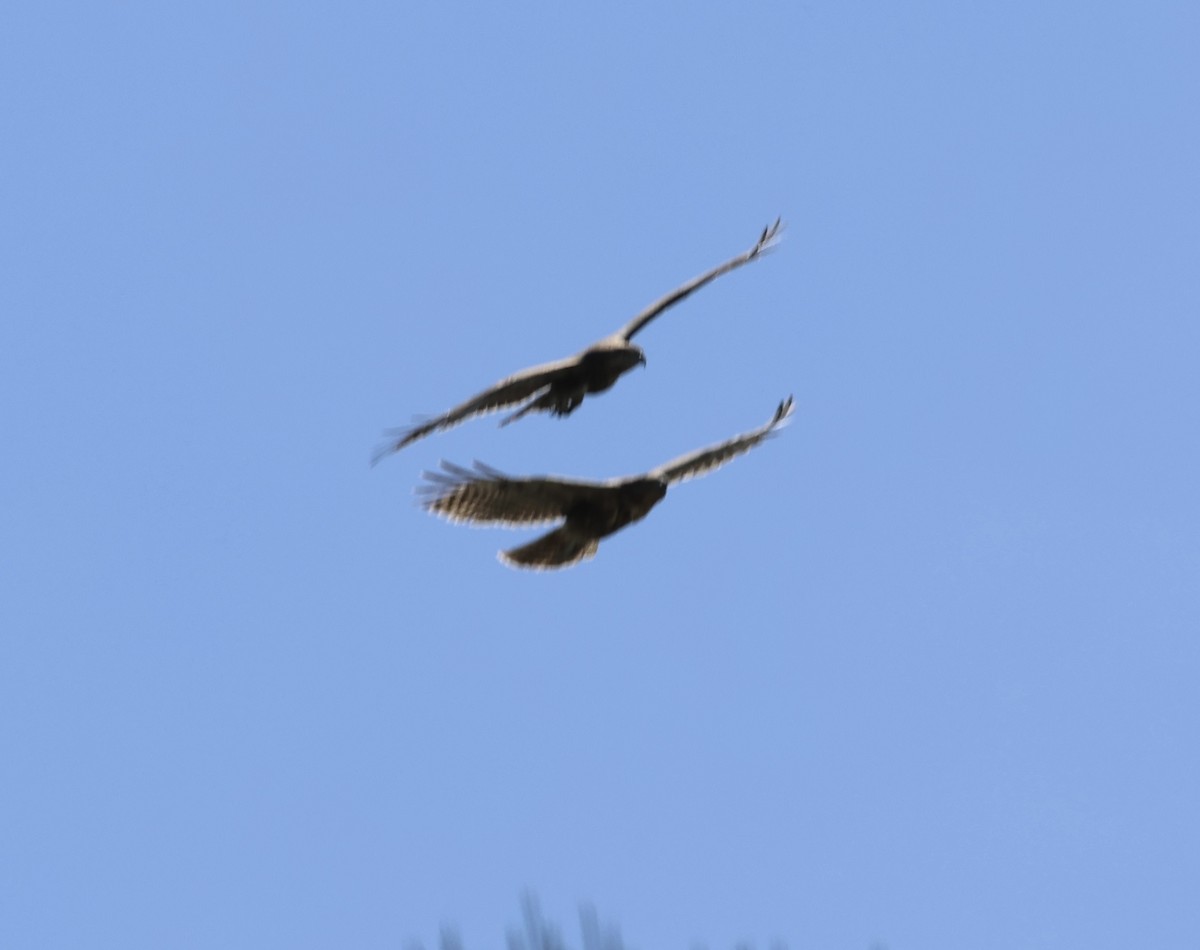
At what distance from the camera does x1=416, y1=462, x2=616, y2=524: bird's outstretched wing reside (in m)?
14.5

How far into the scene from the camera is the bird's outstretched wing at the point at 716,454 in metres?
16.0

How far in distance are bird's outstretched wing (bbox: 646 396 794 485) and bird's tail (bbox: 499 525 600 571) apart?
0.86 m

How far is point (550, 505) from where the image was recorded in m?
14.8

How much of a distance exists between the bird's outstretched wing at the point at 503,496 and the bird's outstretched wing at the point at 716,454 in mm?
1087

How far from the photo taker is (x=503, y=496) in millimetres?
14719

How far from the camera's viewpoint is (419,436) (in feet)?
49.0

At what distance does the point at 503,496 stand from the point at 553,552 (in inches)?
27.4

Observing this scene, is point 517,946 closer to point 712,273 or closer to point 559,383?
point 559,383

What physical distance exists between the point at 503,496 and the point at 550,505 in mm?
333

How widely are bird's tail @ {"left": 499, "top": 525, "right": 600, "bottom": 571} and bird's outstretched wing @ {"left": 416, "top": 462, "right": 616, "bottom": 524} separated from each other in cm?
18

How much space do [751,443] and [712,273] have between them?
6.54 ft

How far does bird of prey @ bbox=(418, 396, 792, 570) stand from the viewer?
1459 centimetres

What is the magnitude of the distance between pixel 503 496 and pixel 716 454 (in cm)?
214

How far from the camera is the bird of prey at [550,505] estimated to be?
47.9 feet
